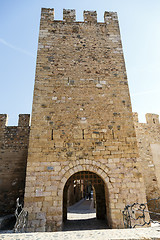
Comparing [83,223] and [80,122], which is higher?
[80,122]

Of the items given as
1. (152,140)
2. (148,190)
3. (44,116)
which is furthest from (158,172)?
(44,116)

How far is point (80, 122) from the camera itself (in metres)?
5.56

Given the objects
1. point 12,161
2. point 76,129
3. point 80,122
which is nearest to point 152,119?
point 80,122

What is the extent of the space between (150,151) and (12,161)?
7607 millimetres

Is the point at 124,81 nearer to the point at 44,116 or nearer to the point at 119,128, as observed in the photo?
the point at 119,128

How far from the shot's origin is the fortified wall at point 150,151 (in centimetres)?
832

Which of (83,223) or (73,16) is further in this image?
(73,16)

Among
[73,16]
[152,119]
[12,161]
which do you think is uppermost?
[73,16]

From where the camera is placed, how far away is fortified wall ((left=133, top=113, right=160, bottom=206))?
8.32 m

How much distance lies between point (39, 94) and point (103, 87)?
248cm

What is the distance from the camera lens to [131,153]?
5297 millimetres

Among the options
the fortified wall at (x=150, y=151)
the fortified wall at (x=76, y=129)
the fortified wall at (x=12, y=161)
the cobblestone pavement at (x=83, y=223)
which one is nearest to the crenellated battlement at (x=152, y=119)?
the fortified wall at (x=150, y=151)

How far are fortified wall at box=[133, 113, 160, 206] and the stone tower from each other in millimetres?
2938

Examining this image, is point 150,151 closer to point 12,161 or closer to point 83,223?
point 83,223
